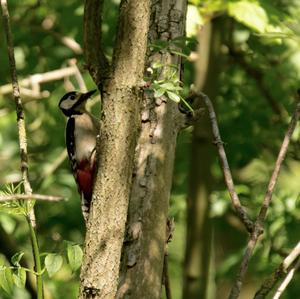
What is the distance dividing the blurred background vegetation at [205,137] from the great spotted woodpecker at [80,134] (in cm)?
36

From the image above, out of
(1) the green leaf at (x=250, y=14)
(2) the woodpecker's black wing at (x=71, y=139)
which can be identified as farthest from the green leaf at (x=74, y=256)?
(2) the woodpecker's black wing at (x=71, y=139)

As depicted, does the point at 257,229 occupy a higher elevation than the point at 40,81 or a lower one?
higher

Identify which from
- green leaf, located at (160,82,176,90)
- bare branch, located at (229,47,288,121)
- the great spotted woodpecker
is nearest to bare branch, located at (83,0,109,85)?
green leaf, located at (160,82,176,90)

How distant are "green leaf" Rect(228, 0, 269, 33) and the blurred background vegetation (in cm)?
1

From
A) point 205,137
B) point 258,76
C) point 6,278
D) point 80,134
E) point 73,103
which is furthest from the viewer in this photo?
point 258,76

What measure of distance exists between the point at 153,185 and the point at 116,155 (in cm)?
82

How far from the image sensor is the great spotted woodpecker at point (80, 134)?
514 cm

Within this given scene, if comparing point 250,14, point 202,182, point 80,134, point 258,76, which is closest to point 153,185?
point 250,14

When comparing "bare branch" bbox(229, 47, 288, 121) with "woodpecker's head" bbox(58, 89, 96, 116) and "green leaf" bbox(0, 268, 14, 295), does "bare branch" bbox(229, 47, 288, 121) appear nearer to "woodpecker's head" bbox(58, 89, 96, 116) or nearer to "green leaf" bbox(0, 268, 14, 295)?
"woodpecker's head" bbox(58, 89, 96, 116)

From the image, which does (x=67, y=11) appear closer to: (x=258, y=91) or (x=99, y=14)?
(x=258, y=91)

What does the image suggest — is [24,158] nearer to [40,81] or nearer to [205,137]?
[205,137]

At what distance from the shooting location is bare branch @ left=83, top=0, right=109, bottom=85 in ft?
8.21

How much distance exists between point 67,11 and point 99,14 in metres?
3.22

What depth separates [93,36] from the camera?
2.54m
